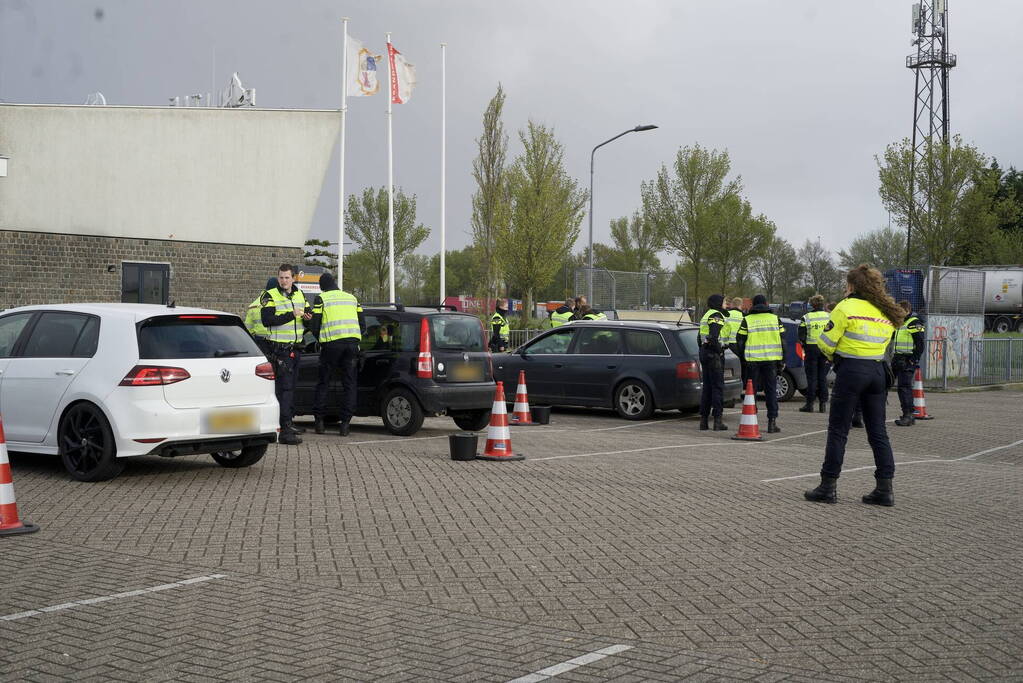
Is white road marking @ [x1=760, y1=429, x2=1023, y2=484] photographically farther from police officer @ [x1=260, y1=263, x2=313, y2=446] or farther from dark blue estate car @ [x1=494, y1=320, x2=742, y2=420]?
police officer @ [x1=260, y1=263, x2=313, y2=446]

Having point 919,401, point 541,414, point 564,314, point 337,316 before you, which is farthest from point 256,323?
point 919,401

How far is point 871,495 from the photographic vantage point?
30.3 feet

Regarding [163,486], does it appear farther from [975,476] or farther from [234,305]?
[234,305]

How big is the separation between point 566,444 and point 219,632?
337 inches

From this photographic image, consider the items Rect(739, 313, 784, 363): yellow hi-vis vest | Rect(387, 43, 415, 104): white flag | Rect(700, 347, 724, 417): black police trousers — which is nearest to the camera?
Rect(739, 313, 784, 363): yellow hi-vis vest

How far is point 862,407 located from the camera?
Answer: 921 cm

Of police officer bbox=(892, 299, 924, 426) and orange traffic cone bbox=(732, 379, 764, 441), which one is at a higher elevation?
police officer bbox=(892, 299, 924, 426)

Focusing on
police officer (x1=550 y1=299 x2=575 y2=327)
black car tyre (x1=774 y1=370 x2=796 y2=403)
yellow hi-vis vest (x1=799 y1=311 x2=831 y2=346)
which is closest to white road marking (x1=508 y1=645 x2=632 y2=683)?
yellow hi-vis vest (x1=799 y1=311 x2=831 y2=346)

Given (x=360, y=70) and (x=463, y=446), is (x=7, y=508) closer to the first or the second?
(x=463, y=446)

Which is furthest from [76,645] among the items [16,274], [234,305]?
[234,305]

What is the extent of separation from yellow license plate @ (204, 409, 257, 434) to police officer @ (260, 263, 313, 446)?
2.43 meters

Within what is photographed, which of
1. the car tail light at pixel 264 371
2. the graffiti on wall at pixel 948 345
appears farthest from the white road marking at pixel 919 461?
the graffiti on wall at pixel 948 345

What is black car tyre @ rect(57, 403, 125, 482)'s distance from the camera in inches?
370

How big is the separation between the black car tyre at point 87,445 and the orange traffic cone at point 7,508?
185 cm
